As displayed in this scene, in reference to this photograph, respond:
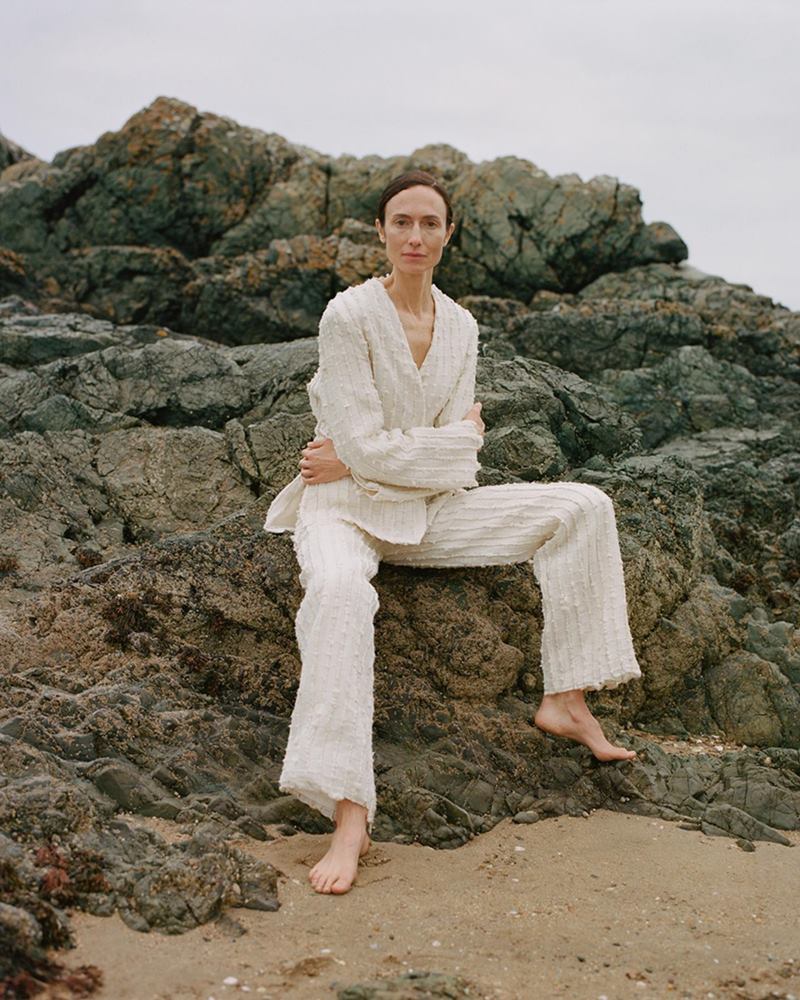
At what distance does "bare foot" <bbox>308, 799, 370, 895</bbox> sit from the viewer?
4684 millimetres

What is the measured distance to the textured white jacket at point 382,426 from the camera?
231 inches

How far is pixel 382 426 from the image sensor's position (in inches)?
235

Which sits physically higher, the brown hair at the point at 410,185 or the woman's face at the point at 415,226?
the brown hair at the point at 410,185

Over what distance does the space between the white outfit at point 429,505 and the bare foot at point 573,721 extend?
0.11 metres

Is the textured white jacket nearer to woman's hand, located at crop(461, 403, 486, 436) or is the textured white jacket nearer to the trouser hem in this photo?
woman's hand, located at crop(461, 403, 486, 436)

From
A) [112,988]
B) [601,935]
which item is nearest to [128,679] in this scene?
[112,988]

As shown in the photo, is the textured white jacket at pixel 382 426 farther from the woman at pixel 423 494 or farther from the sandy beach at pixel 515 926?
the sandy beach at pixel 515 926

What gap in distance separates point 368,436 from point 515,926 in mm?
2524

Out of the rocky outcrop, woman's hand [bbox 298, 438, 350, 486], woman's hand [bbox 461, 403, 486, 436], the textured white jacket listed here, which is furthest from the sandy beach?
the rocky outcrop

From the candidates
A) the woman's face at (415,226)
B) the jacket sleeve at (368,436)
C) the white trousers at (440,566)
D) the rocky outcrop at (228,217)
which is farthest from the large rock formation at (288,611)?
the rocky outcrop at (228,217)

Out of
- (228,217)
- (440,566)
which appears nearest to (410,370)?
(440,566)

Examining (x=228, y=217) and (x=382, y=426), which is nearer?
(x=382, y=426)

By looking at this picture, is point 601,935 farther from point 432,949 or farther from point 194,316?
point 194,316

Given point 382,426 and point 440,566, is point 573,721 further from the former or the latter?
point 382,426
